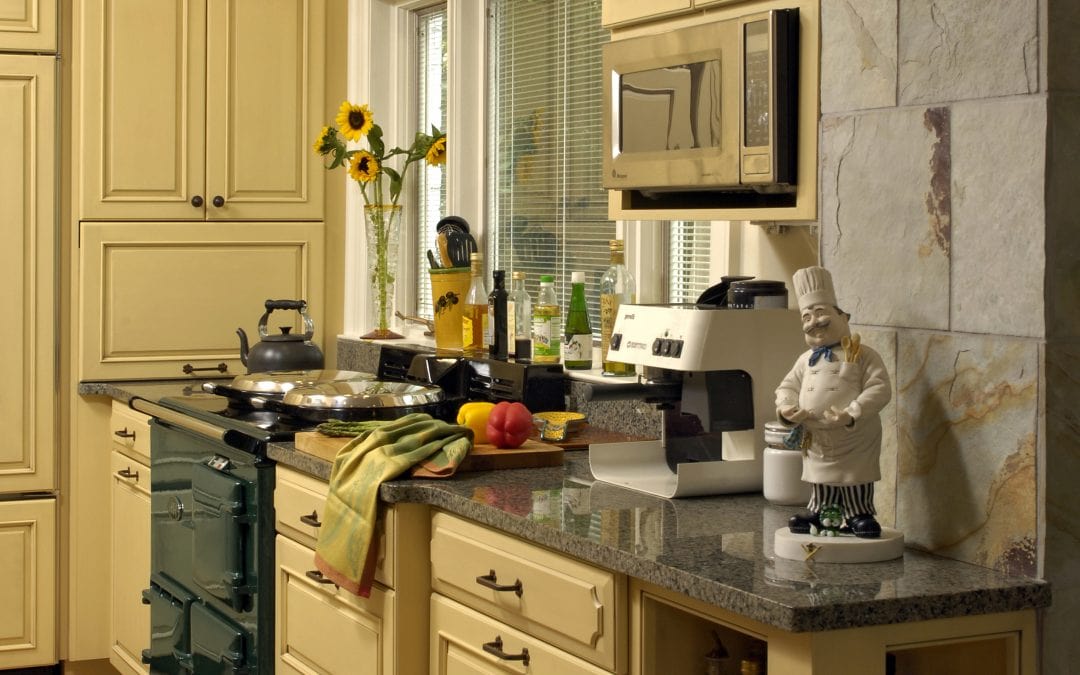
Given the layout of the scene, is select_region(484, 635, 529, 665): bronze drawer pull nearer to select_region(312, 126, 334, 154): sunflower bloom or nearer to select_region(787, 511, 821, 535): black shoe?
select_region(787, 511, 821, 535): black shoe

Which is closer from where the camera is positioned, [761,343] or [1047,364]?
[1047,364]

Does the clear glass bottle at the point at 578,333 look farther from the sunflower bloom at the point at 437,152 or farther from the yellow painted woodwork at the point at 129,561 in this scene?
the yellow painted woodwork at the point at 129,561

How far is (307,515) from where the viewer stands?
277cm

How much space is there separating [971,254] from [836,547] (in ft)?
1.36

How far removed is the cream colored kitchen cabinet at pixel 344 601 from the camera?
8.05 feet

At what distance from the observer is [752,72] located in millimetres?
2188

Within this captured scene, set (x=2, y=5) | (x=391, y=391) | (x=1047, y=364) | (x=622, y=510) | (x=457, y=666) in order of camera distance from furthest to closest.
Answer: (x=2, y=5) → (x=391, y=391) → (x=457, y=666) → (x=622, y=510) → (x=1047, y=364)

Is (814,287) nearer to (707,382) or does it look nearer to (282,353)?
(707,382)

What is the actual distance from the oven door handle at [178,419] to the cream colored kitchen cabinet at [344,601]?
242 mm

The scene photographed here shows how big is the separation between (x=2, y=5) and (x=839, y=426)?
2.97 metres

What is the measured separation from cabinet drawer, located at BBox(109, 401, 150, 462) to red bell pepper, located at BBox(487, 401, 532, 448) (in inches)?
55.4

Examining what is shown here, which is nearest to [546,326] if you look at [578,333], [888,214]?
[578,333]

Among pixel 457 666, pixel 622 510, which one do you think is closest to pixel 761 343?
pixel 622 510

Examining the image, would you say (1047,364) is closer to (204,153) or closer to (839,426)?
(839,426)
